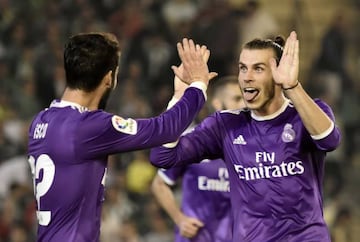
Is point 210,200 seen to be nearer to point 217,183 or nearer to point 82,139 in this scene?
point 217,183

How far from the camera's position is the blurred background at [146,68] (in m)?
10.3

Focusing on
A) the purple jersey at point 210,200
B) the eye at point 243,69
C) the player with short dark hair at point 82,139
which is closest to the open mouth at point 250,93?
the eye at point 243,69

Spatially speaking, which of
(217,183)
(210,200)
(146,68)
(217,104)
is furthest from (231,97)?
(146,68)

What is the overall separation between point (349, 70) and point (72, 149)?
7788 millimetres

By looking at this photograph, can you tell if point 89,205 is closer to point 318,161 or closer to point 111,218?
point 318,161

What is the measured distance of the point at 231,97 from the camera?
6477mm

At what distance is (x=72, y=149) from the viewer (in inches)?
182

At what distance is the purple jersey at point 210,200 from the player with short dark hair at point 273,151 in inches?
57.7

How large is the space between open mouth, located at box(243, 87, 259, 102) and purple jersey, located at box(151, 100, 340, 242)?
0.53 feet

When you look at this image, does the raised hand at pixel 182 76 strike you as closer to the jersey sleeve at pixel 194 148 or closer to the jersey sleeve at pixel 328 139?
the jersey sleeve at pixel 194 148

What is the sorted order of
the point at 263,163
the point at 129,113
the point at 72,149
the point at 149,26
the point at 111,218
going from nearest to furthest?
the point at 72,149 → the point at 263,163 → the point at 111,218 → the point at 129,113 → the point at 149,26

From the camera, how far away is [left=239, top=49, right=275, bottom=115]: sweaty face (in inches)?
196

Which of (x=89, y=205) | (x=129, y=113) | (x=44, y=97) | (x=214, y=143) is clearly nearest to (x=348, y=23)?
(x=129, y=113)

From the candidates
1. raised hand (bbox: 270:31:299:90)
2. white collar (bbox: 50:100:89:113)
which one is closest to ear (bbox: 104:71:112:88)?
white collar (bbox: 50:100:89:113)
